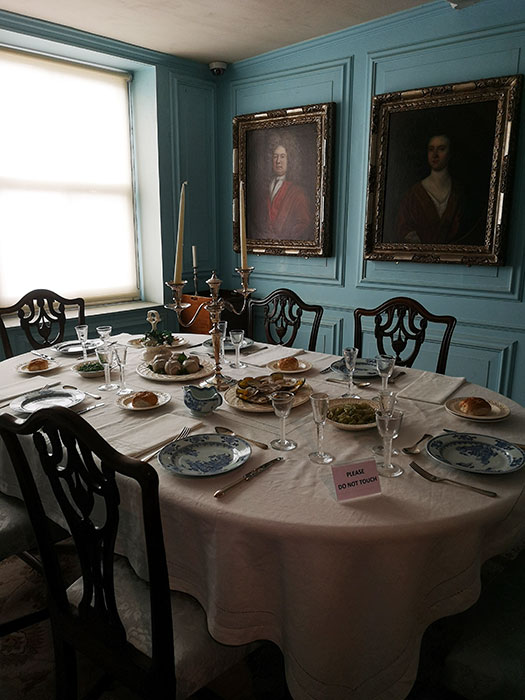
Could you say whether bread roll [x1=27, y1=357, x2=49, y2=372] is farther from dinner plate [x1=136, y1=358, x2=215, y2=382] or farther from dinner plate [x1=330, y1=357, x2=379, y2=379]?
dinner plate [x1=330, y1=357, x2=379, y2=379]

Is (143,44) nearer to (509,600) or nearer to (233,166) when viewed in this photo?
(233,166)

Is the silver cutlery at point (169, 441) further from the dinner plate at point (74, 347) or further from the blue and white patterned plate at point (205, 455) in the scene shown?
the dinner plate at point (74, 347)

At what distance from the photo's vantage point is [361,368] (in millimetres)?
1814

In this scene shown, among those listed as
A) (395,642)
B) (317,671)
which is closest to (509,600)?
(395,642)

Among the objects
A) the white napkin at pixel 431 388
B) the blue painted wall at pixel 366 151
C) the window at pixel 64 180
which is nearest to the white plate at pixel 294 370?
the white napkin at pixel 431 388

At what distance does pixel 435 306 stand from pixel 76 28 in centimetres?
260

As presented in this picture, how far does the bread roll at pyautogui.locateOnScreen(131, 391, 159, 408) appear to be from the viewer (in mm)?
1468

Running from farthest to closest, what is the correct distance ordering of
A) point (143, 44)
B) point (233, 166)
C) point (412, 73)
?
point (233, 166) < point (143, 44) < point (412, 73)

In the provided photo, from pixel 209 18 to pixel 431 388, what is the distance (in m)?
2.40

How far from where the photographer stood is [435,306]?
2898 millimetres

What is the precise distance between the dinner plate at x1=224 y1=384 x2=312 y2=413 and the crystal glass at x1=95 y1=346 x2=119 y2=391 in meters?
0.38

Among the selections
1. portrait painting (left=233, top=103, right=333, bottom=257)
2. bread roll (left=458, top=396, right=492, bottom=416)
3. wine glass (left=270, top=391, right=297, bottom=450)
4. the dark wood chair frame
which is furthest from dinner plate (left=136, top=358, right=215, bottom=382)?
portrait painting (left=233, top=103, right=333, bottom=257)

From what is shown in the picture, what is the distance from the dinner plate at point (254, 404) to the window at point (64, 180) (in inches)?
87.5

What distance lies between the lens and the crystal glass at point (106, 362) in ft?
5.16
